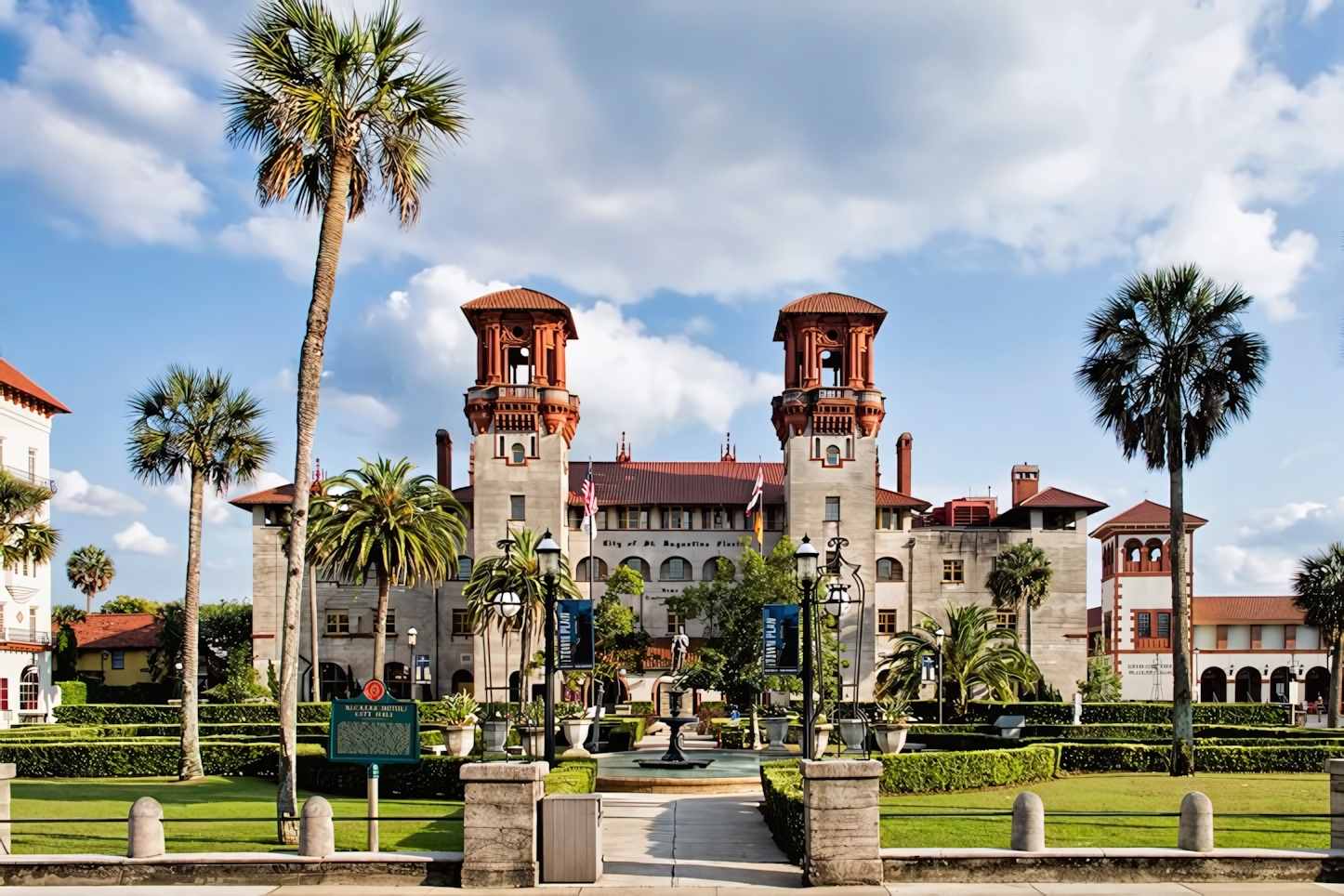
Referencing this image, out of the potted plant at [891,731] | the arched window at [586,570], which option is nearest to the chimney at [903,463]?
the arched window at [586,570]

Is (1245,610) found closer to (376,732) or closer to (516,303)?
(516,303)

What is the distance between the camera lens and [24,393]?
6494cm

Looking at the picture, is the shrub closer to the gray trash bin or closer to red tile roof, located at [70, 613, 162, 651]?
red tile roof, located at [70, 613, 162, 651]

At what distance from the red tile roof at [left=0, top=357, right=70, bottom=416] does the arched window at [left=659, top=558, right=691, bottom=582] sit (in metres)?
36.2

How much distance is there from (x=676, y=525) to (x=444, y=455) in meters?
15.8

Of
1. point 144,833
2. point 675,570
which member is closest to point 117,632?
point 675,570

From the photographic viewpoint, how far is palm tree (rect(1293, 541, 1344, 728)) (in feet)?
198

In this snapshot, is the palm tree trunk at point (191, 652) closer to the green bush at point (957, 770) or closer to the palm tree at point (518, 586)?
the green bush at point (957, 770)

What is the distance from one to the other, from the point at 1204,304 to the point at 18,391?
Answer: 58474mm

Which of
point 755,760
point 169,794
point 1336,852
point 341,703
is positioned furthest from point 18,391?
point 1336,852

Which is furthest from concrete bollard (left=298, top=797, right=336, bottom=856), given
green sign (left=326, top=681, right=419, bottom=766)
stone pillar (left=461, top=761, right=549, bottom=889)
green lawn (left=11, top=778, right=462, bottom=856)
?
stone pillar (left=461, top=761, right=549, bottom=889)

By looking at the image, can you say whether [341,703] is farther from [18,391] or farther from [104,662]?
[104,662]

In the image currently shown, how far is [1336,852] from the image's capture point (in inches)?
639

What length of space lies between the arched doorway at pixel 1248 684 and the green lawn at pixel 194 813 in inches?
2878
